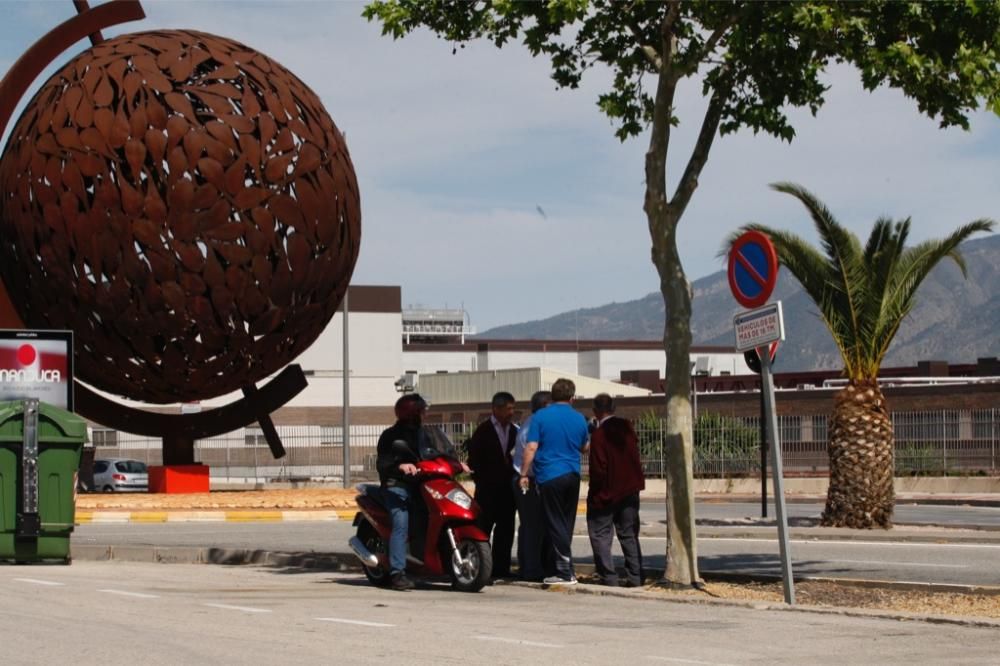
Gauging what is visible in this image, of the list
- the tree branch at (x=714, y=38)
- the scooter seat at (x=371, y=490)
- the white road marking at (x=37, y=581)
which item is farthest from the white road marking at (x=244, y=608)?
the tree branch at (x=714, y=38)

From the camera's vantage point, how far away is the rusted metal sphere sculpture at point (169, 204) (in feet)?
78.0

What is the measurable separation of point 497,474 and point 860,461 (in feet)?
30.6

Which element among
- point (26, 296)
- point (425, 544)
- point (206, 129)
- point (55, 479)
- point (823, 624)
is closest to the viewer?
point (823, 624)

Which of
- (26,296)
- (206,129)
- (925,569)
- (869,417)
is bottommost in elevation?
(925,569)

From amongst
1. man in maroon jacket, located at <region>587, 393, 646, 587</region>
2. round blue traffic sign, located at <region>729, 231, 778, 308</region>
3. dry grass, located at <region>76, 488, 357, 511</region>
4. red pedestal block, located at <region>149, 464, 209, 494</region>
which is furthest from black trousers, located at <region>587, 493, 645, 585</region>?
red pedestal block, located at <region>149, 464, 209, 494</region>

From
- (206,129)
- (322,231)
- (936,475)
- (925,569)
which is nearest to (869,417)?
(925,569)

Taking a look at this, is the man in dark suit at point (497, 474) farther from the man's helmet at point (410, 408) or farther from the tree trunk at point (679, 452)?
the tree trunk at point (679, 452)

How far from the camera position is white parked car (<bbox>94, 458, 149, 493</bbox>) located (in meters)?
43.6

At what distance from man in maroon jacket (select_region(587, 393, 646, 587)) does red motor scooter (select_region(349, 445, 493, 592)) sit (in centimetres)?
94

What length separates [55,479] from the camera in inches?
581

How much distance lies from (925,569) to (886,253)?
7.62 meters

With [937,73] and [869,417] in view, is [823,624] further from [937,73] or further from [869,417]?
[869,417]

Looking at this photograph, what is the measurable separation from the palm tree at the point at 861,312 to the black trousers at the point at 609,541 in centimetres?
930

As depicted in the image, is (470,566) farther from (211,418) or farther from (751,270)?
(211,418)
